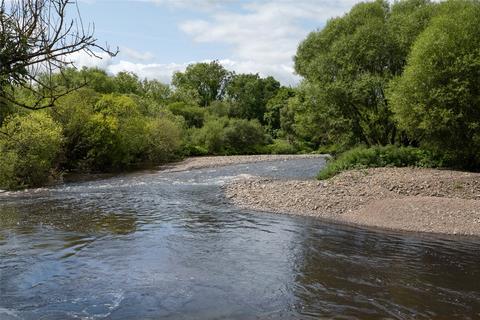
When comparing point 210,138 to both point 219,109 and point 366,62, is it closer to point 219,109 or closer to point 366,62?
point 219,109

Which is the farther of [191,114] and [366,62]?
[191,114]

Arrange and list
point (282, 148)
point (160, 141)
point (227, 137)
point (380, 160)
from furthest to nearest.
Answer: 1. point (282, 148)
2. point (227, 137)
3. point (160, 141)
4. point (380, 160)

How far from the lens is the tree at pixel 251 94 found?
93.2 metres

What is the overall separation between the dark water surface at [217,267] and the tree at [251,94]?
7377 cm

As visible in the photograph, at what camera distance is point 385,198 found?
2009 centimetres

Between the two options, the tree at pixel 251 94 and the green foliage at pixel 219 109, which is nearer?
the green foliage at pixel 219 109

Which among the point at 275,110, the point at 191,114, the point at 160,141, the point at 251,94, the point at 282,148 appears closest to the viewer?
the point at 160,141

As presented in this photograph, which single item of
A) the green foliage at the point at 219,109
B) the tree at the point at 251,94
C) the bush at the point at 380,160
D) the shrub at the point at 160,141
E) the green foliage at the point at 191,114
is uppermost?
the tree at the point at 251,94

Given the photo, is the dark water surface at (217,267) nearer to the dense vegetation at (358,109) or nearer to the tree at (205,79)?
the dense vegetation at (358,109)

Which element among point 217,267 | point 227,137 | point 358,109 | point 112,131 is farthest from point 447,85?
point 227,137

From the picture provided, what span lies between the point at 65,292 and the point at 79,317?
158 centimetres

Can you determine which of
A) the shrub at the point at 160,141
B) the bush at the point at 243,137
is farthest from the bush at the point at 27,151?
the bush at the point at 243,137

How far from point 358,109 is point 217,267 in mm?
24383

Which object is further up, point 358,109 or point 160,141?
point 358,109
